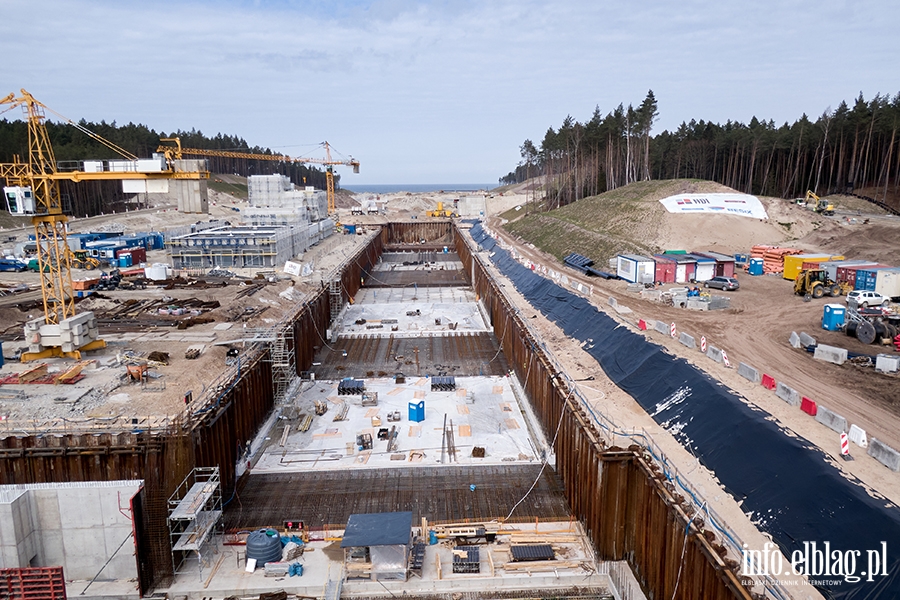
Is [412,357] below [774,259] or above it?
below

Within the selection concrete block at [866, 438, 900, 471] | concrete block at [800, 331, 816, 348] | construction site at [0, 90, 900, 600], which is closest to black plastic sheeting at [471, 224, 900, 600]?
construction site at [0, 90, 900, 600]

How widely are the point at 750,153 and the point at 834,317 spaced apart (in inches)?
2872

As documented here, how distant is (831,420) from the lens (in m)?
15.8

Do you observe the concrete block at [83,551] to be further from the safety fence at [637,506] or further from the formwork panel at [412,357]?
the formwork panel at [412,357]

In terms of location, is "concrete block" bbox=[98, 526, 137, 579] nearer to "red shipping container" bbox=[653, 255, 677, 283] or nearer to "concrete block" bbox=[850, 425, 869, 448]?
"concrete block" bbox=[850, 425, 869, 448]

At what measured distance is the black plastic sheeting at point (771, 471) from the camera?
10.6 meters

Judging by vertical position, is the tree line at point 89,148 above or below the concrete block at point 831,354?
above

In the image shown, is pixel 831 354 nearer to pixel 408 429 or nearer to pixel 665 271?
pixel 408 429

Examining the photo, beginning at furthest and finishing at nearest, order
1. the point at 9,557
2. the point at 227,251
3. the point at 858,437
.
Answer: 1. the point at 227,251
2. the point at 9,557
3. the point at 858,437

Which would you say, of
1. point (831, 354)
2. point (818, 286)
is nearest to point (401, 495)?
point (831, 354)

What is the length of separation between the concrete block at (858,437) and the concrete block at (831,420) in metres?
0.46

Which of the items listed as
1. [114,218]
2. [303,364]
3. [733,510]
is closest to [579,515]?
[733,510]

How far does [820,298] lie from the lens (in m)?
36.2

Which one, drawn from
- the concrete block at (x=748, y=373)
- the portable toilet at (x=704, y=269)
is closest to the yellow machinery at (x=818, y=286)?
the portable toilet at (x=704, y=269)
